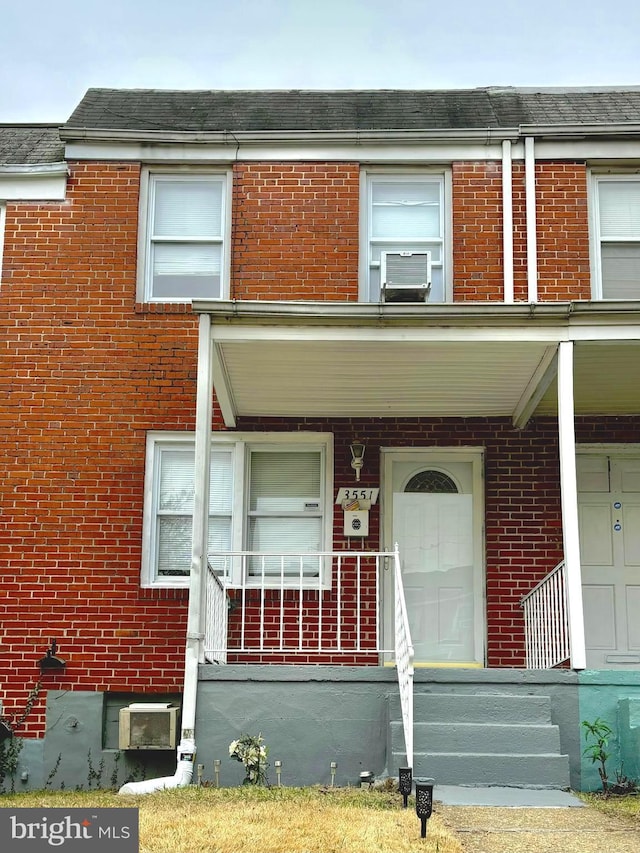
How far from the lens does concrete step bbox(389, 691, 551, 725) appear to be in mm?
7879

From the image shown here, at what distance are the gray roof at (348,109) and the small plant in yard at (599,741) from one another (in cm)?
589

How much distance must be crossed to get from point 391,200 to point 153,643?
4.87 meters

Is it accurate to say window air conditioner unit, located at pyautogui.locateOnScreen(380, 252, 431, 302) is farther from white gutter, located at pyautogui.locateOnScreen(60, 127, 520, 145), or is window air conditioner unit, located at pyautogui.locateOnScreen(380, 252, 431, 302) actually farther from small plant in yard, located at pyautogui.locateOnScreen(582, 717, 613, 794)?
small plant in yard, located at pyautogui.locateOnScreen(582, 717, 613, 794)

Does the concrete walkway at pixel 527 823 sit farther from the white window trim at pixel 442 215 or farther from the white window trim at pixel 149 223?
the white window trim at pixel 149 223

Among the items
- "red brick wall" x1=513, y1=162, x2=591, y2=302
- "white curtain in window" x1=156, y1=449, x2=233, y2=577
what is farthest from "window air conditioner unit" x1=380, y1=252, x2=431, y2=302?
"white curtain in window" x1=156, y1=449, x2=233, y2=577

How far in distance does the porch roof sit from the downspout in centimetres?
27

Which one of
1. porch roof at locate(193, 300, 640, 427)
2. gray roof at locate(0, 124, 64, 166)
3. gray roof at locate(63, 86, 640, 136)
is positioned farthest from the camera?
gray roof at locate(63, 86, 640, 136)

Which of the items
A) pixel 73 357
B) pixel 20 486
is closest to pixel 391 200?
pixel 73 357

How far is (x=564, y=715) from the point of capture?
26.2 ft

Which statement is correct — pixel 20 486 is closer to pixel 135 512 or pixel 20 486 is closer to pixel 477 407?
pixel 135 512

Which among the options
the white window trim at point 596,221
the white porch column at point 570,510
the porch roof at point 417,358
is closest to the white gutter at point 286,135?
the white window trim at point 596,221

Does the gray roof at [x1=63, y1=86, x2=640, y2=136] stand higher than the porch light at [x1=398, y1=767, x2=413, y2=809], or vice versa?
the gray roof at [x1=63, y1=86, x2=640, y2=136]

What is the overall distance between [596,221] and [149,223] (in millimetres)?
4401

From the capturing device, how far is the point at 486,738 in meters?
7.71
